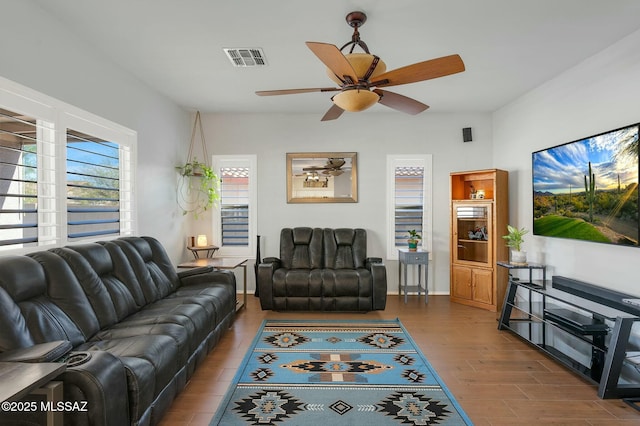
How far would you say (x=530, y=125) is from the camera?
4262 millimetres

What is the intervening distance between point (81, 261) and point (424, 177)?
4.45 metres

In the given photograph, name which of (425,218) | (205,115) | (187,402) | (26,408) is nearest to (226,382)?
(187,402)

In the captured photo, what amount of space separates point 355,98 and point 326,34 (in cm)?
81

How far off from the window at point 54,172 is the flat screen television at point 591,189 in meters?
4.60

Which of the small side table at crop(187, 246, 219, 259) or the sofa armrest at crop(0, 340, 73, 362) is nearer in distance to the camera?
the sofa armrest at crop(0, 340, 73, 362)

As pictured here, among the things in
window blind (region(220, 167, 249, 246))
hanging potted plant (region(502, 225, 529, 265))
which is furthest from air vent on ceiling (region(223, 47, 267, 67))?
hanging potted plant (region(502, 225, 529, 265))

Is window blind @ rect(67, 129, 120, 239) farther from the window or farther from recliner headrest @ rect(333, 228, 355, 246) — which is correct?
recliner headrest @ rect(333, 228, 355, 246)

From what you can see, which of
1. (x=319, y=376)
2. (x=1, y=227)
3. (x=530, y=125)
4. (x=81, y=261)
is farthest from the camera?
(x=530, y=125)

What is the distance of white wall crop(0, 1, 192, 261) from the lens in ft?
7.70

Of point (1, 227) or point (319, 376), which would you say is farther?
point (319, 376)

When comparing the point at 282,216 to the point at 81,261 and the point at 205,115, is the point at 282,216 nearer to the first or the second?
the point at 205,115

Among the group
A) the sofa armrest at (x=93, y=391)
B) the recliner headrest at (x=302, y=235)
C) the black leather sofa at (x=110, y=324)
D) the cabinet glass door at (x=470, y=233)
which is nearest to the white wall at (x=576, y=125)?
the cabinet glass door at (x=470, y=233)

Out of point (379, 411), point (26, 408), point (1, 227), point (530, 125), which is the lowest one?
point (379, 411)

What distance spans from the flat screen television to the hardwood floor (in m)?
1.24
